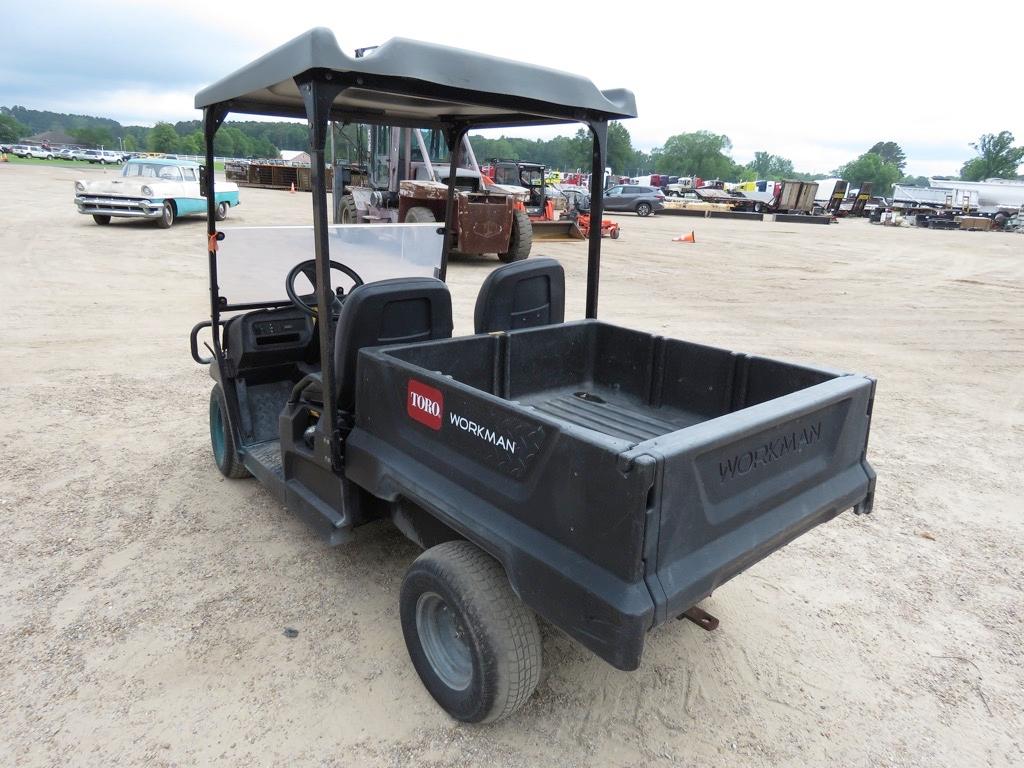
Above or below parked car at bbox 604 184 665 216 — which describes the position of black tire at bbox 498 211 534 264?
below

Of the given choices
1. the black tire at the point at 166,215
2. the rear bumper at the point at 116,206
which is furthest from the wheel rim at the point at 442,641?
the black tire at the point at 166,215

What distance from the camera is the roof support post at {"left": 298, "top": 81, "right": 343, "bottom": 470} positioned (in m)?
2.27

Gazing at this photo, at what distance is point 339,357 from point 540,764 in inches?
62.7

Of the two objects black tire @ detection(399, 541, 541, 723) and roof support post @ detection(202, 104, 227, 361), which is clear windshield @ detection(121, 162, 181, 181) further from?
black tire @ detection(399, 541, 541, 723)

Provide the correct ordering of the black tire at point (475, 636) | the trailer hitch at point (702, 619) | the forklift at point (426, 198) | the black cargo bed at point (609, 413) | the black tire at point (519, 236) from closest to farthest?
1. the black tire at point (475, 636)
2. the trailer hitch at point (702, 619)
3. the black cargo bed at point (609, 413)
4. the forklift at point (426, 198)
5. the black tire at point (519, 236)

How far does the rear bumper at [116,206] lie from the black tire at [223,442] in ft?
41.9

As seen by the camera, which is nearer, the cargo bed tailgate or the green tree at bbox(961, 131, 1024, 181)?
the cargo bed tailgate

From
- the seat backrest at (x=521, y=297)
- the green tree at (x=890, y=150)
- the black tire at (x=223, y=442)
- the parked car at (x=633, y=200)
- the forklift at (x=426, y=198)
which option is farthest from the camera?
the green tree at (x=890, y=150)

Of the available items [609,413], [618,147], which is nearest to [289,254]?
[609,413]

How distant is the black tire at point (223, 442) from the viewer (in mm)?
3676

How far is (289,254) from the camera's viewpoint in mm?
3562

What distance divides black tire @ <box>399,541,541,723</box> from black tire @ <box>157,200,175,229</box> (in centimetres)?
1500

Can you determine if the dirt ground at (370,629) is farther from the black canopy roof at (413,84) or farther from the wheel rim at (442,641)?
the black canopy roof at (413,84)

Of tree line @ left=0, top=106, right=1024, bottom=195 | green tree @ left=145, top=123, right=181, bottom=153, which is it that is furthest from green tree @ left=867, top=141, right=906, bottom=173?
green tree @ left=145, top=123, right=181, bottom=153
